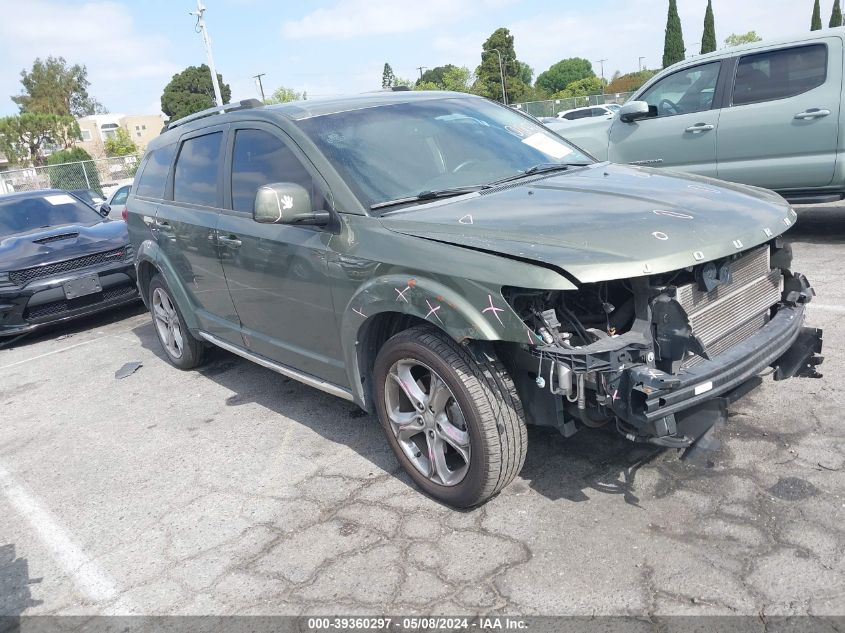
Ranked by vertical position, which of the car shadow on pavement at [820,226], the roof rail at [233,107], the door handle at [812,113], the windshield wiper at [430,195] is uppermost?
the roof rail at [233,107]

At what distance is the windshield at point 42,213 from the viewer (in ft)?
27.8

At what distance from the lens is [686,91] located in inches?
291

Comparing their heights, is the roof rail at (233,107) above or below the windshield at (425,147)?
above

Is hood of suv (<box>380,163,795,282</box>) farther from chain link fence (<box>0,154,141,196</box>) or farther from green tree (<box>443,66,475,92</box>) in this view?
green tree (<box>443,66,475,92</box>)

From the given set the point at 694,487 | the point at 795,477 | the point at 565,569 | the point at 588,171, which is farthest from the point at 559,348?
the point at 588,171

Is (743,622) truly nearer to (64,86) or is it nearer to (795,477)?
(795,477)

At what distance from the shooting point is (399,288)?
3025 mm

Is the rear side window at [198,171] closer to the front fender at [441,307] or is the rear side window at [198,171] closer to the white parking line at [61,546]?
the front fender at [441,307]

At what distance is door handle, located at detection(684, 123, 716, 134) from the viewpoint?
712cm

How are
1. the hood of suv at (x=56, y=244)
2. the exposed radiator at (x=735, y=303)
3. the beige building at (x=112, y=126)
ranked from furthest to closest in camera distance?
the beige building at (x=112, y=126), the hood of suv at (x=56, y=244), the exposed radiator at (x=735, y=303)

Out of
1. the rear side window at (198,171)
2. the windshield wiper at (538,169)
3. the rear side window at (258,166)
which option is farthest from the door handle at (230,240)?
the windshield wiper at (538,169)

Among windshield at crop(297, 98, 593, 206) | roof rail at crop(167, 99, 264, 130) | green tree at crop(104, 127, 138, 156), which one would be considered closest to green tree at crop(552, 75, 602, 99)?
green tree at crop(104, 127, 138, 156)

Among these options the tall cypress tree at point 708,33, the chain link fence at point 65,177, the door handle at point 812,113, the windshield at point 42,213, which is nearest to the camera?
the door handle at point 812,113

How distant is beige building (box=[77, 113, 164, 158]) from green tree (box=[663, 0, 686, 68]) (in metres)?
52.7
